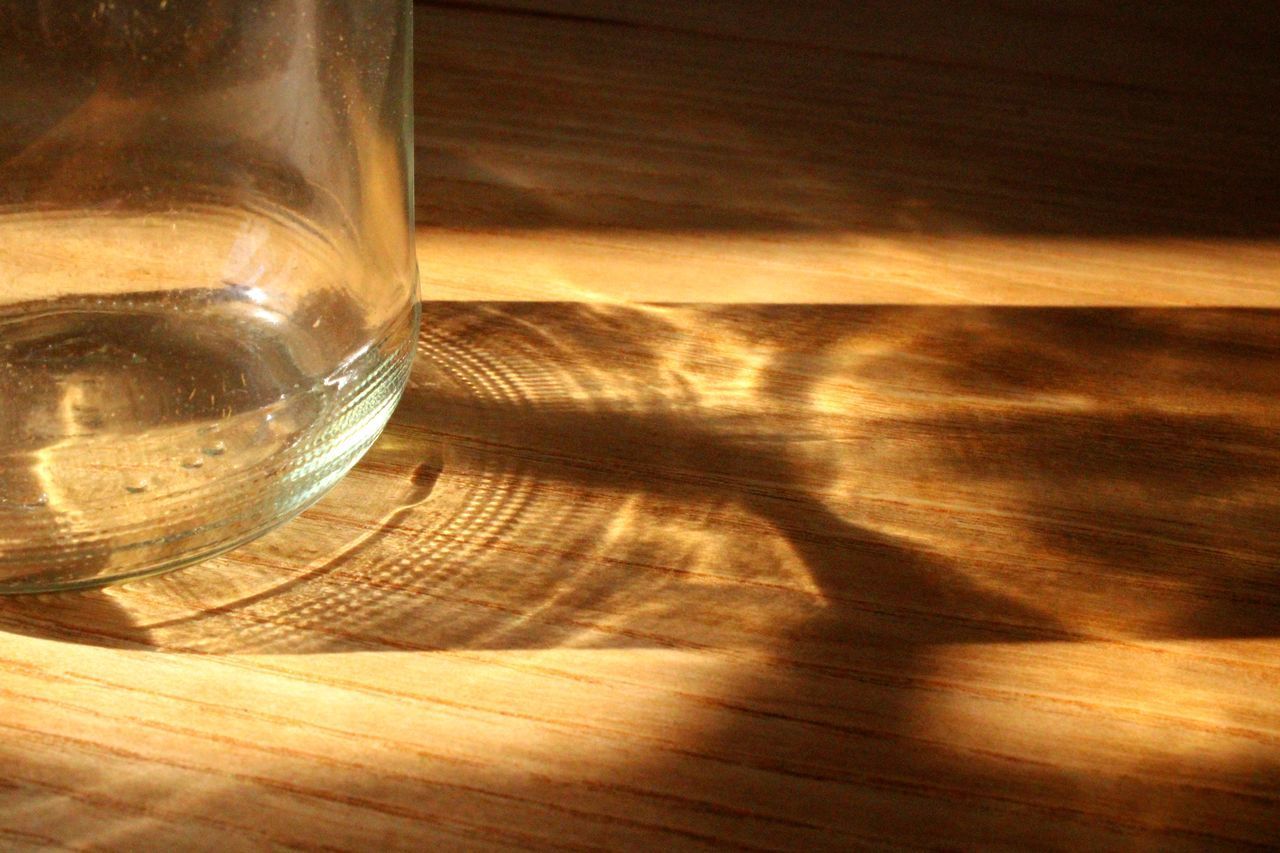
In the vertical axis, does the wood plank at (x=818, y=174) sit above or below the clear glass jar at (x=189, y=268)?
above

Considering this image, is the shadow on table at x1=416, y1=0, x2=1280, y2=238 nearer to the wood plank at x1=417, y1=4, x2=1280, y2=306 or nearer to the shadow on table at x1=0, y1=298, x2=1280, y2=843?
the wood plank at x1=417, y1=4, x2=1280, y2=306

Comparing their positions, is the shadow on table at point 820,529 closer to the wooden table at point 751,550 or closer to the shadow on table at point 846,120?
the wooden table at point 751,550

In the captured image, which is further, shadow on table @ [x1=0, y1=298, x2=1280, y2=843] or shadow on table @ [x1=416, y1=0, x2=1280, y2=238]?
shadow on table @ [x1=416, y1=0, x2=1280, y2=238]

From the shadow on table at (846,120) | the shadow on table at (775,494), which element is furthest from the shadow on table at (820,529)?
the shadow on table at (846,120)

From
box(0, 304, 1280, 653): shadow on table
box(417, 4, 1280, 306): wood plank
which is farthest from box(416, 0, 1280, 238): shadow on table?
box(0, 304, 1280, 653): shadow on table

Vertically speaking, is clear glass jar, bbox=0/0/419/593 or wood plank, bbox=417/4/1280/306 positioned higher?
wood plank, bbox=417/4/1280/306

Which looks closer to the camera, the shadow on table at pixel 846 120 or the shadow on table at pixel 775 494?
the shadow on table at pixel 775 494

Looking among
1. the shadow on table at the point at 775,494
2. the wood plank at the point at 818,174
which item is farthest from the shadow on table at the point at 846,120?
the shadow on table at the point at 775,494
